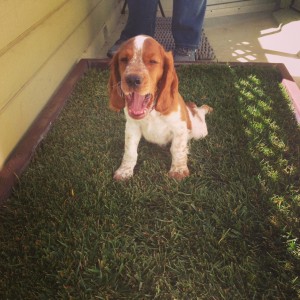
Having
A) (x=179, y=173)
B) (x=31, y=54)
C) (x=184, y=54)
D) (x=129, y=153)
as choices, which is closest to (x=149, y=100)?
(x=129, y=153)

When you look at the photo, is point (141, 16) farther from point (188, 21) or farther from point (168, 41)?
point (168, 41)

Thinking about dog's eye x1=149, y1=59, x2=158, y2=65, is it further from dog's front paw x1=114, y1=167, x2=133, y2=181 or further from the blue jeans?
the blue jeans

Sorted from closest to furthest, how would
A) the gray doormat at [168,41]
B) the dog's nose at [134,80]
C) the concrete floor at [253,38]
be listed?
the dog's nose at [134,80], the gray doormat at [168,41], the concrete floor at [253,38]

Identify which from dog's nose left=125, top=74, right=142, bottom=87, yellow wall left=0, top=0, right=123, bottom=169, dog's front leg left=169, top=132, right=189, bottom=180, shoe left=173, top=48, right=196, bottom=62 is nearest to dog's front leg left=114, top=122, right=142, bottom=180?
dog's front leg left=169, top=132, right=189, bottom=180

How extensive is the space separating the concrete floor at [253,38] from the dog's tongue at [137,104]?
2522mm

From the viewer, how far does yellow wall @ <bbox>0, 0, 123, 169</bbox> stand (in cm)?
256

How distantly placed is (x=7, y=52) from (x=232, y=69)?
2.59m

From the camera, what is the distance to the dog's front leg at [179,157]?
246 cm

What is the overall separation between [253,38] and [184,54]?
184cm

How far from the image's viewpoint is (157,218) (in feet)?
7.13

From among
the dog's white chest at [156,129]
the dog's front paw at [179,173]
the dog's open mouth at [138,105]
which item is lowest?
the dog's front paw at [179,173]

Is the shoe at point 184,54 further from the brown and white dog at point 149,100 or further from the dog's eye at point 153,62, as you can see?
the dog's eye at point 153,62

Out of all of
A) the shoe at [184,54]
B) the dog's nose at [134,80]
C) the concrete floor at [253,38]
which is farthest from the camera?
the concrete floor at [253,38]

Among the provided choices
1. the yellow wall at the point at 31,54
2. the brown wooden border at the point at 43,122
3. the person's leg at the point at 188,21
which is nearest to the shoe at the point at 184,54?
the person's leg at the point at 188,21
